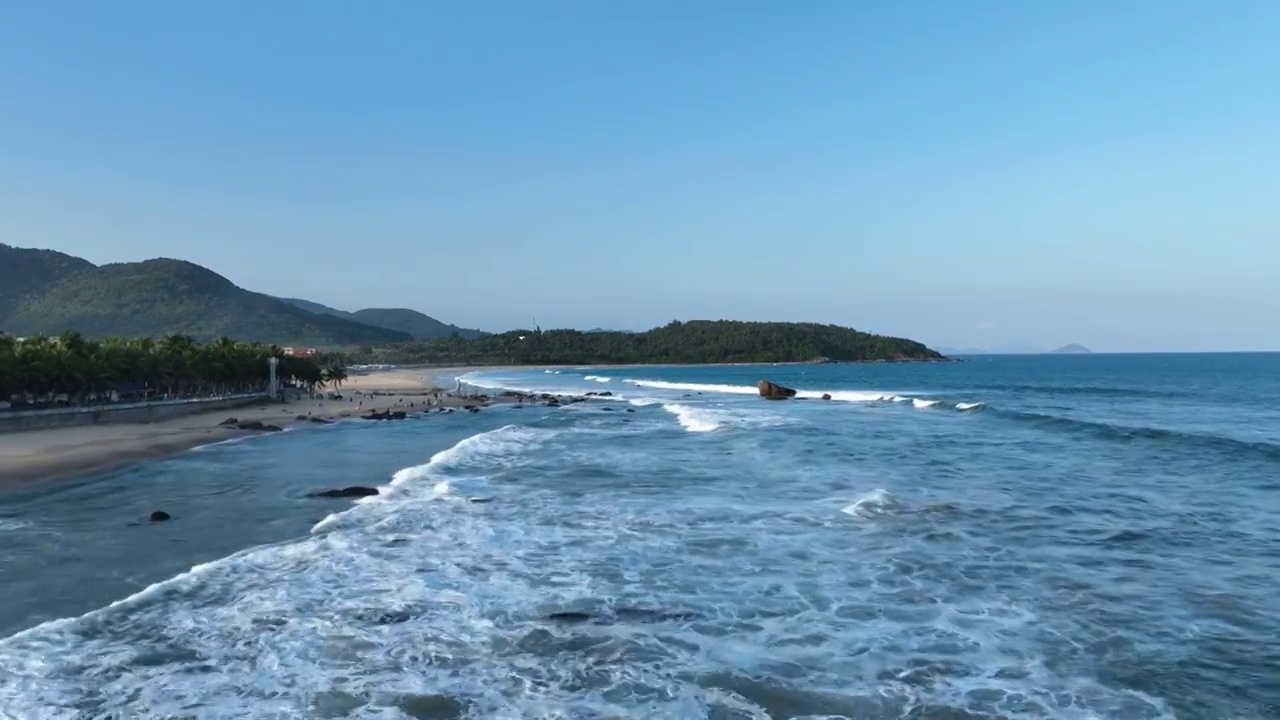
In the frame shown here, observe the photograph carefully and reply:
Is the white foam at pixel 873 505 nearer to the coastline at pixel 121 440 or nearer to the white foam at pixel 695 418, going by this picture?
the white foam at pixel 695 418

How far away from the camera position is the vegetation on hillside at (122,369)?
42.9 metres

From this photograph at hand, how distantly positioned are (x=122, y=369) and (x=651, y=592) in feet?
157

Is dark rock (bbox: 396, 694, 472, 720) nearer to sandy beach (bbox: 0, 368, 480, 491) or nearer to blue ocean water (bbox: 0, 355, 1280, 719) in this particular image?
blue ocean water (bbox: 0, 355, 1280, 719)

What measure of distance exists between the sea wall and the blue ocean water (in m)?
15.3

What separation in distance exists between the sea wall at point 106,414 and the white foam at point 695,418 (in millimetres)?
28926

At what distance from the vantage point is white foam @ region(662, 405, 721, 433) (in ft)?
143

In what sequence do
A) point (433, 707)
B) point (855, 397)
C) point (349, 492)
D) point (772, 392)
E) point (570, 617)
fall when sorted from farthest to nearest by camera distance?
1. point (855, 397)
2. point (772, 392)
3. point (349, 492)
4. point (570, 617)
5. point (433, 707)

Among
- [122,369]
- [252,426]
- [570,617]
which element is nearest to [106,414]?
[122,369]

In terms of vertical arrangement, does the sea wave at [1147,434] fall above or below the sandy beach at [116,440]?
above

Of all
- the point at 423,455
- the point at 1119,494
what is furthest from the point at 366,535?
the point at 1119,494

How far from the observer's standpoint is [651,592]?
1305 cm

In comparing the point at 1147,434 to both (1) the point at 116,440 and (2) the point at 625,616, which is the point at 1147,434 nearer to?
(2) the point at 625,616

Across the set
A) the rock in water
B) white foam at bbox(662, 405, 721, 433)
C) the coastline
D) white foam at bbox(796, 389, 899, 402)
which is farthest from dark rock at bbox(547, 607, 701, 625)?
the rock in water

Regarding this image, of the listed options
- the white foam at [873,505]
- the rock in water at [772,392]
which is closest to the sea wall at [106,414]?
the white foam at [873,505]
